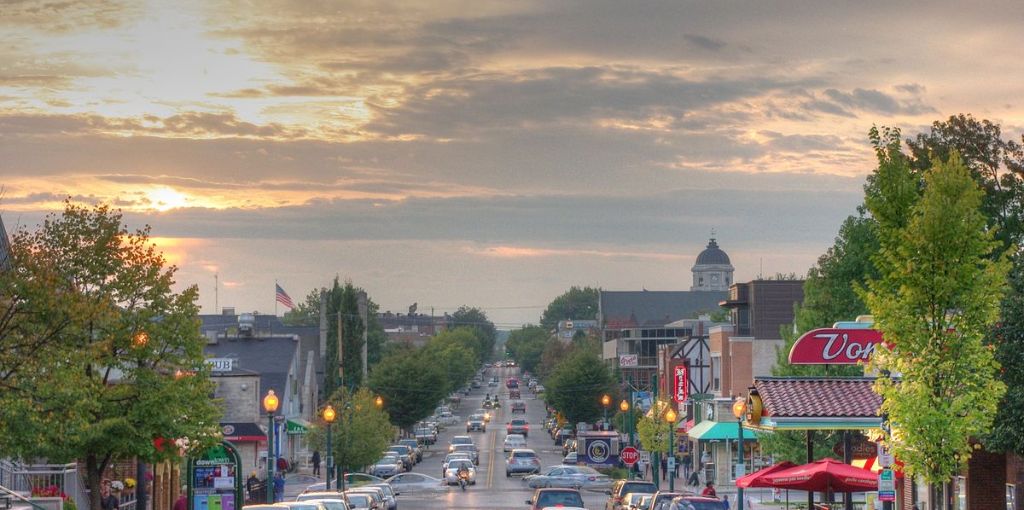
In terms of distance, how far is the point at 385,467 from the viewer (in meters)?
86.9

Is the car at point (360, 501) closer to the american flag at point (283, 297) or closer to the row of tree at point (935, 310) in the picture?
the row of tree at point (935, 310)

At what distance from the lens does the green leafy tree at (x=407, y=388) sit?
128 meters

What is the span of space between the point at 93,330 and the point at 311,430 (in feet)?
154

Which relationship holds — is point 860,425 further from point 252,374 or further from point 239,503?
point 252,374

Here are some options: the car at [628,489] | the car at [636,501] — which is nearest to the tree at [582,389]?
the car at [628,489]

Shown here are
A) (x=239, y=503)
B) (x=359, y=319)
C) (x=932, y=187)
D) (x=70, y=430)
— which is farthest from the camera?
(x=359, y=319)

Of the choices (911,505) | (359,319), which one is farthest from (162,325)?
(359,319)

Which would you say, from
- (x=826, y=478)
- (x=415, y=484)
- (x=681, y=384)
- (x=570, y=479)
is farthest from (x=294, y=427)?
(x=826, y=478)

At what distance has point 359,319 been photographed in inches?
4968

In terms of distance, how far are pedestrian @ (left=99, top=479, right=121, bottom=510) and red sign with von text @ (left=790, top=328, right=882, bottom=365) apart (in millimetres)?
19208

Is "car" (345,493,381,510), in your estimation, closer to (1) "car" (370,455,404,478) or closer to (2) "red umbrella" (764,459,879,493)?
(2) "red umbrella" (764,459,879,493)

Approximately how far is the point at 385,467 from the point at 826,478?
182 ft

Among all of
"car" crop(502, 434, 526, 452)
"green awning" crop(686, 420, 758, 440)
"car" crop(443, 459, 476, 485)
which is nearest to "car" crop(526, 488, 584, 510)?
"car" crop(443, 459, 476, 485)

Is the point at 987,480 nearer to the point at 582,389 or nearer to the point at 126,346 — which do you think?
the point at 126,346
